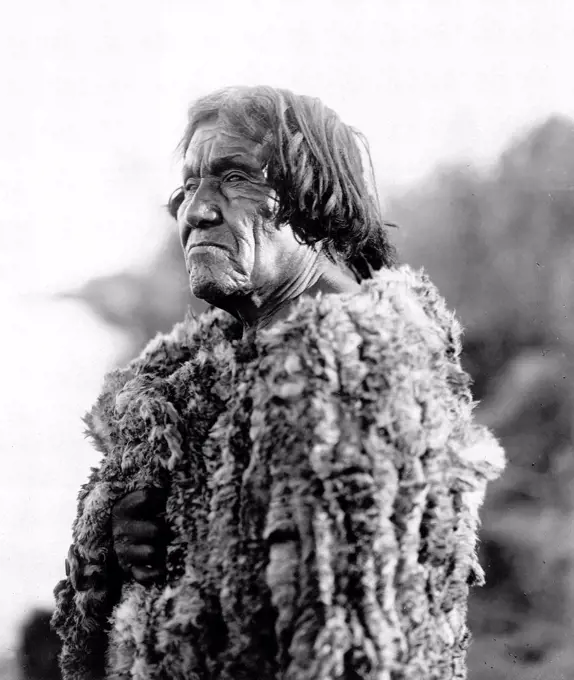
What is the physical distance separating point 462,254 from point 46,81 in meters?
0.82

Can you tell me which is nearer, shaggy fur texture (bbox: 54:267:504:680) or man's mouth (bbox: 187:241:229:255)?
shaggy fur texture (bbox: 54:267:504:680)

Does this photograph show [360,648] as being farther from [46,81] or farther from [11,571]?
[46,81]

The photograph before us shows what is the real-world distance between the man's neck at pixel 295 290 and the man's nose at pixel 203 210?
0.10 meters

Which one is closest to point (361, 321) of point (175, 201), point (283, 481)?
point (283, 481)

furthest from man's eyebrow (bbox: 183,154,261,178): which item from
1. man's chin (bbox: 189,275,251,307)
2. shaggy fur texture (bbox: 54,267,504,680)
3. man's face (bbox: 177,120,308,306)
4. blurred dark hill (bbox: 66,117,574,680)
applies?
blurred dark hill (bbox: 66,117,574,680)

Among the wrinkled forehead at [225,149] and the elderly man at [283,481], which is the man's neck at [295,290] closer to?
the elderly man at [283,481]

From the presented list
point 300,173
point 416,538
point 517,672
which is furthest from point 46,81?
point 517,672

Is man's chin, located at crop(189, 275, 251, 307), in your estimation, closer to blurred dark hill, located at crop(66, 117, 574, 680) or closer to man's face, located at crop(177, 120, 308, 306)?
man's face, located at crop(177, 120, 308, 306)

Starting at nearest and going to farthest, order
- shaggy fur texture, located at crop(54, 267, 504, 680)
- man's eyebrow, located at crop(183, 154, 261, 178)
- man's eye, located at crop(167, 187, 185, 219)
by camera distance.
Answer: shaggy fur texture, located at crop(54, 267, 504, 680), man's eyebrow, located at crop(183, 154, 261, 178), man's eye, located at crop(167, 187, 185, 219)

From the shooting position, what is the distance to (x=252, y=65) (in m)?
1.13

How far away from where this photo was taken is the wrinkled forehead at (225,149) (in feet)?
2.68

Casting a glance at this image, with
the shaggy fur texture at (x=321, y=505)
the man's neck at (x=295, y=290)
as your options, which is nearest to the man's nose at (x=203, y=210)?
the man's neck at (x=295, y=290)

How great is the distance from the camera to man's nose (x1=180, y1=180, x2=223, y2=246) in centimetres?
82

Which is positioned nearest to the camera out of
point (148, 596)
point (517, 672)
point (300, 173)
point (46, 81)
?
point (148, 596)
